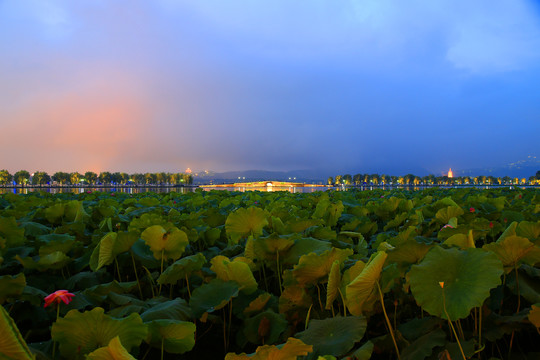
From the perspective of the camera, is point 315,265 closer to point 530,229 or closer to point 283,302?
point 283,302

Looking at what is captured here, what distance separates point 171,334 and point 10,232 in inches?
53.2

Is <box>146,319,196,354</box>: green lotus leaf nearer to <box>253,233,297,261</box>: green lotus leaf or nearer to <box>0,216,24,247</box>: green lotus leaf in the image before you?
<box>253,233,297,261</box>: green lotus leaf

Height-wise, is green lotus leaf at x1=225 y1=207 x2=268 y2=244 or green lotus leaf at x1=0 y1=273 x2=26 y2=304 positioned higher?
green lotus leaf at x1=225 y1=207 x2=268 y2=244

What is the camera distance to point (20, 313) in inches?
44.3

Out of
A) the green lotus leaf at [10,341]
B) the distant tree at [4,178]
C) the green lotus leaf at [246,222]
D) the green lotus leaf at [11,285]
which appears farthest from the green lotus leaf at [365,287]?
the distant tree at [4,178]

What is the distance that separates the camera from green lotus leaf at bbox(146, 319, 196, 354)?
81 centimetres

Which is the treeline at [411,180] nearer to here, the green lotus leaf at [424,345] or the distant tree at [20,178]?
the distant tree at [20,178]

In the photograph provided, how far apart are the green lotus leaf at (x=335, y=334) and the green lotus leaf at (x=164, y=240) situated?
0.66m

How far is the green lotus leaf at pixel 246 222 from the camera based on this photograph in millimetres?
1647

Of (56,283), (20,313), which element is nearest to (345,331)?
(20,313)

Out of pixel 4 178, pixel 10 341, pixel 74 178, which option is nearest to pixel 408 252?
pixel 10 341

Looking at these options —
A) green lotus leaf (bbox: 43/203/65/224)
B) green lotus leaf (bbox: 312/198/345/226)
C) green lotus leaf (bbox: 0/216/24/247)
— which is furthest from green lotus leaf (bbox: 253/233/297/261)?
green lotus leaf (bbox: 43/203/65/224)

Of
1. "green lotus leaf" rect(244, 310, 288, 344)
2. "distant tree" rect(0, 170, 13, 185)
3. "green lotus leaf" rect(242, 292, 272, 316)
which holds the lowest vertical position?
"green lotus leaf" rect(244, 310, 288, 344)

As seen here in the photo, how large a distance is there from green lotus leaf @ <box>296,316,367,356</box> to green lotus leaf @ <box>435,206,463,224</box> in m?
1.62
